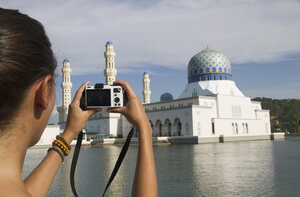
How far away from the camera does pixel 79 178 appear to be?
911 cm

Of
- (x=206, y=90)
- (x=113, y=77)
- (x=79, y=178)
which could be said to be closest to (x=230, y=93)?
(x=206, y=90)

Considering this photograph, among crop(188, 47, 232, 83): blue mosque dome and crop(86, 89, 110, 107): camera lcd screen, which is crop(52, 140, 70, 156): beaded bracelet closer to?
crop(86, 89, 110, 107): camera lcd screen

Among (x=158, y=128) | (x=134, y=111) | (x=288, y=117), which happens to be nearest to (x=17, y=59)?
(x=134, y=111)

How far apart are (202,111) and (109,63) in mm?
13268

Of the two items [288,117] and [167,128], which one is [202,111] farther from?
[288,117]

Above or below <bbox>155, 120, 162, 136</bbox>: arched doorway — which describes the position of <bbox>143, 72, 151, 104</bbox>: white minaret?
above

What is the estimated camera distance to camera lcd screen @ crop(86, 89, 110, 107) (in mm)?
1194

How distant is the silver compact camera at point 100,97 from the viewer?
1167mm

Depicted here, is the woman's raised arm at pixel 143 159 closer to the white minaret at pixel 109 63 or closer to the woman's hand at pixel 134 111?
the woman's hand at pixel 134 111

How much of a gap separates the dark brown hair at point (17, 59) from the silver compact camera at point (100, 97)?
1.21 ft

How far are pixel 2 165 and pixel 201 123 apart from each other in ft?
97.5

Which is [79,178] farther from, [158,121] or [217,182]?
[158,121]

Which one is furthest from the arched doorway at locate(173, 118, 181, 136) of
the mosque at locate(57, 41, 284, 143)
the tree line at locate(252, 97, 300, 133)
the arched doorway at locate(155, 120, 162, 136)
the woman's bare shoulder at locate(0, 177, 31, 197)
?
the woman's bare shoulder at locate(0, 177, 31, 197)

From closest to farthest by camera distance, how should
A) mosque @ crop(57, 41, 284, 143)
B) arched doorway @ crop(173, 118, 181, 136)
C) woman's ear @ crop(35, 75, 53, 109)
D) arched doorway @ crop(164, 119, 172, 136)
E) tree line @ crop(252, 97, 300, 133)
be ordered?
woman's ear @ crop(35, 75, 53, 109) → mosque @ crop(57, 41, 284, 143) → arched doorway @ crop(173, 118, 181, 136) → arched doorway @ crop(164, 119, 172, 136) → tree line @ crop(252, 97, 300, 133)
